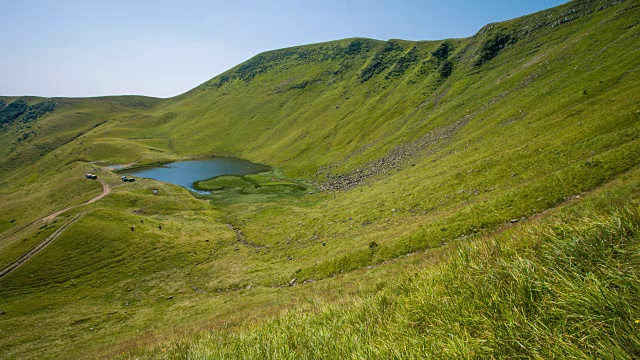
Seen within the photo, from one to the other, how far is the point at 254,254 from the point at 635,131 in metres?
49.6

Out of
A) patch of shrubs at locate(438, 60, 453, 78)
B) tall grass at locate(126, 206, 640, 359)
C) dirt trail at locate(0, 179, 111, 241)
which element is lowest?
dirt trail at locate(0, 179, 111, 241)

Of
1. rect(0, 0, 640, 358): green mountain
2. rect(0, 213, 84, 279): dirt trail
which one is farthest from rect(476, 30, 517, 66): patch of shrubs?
rect(0, 213, 84, 279): dirt trail

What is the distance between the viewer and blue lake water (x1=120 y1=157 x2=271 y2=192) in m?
112

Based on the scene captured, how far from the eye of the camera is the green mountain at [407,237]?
4.48 m

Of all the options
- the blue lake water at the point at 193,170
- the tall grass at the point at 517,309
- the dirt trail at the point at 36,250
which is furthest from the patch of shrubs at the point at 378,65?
the tall grass at the point at 517,309

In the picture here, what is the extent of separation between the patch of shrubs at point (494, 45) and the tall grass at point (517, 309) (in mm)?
129525

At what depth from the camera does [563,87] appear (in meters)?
54.2

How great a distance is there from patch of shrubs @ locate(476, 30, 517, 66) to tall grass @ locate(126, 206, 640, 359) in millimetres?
129525

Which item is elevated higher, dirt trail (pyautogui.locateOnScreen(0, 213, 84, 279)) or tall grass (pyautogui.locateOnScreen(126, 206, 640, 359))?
tall grass (pyautogui.locateOnScreen(126, 206, 640, 359))

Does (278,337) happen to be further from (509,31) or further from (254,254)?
(509,31)

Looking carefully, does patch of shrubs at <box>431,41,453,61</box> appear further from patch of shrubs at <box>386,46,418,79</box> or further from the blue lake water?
the blue lake water

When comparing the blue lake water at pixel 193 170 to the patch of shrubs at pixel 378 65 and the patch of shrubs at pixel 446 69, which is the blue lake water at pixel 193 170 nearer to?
the patch of shrubs at pixel 446 69

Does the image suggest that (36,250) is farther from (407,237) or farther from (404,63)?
(404,63)

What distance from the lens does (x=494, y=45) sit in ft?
364
